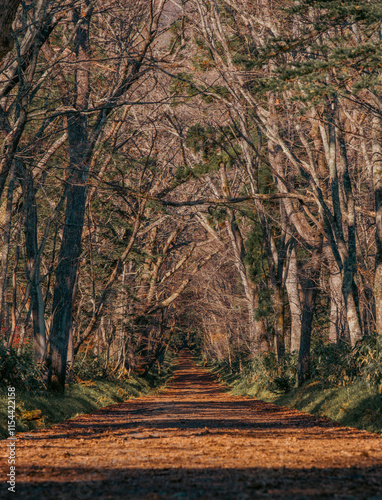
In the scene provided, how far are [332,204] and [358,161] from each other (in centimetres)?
998

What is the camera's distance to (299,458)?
5.49 meters

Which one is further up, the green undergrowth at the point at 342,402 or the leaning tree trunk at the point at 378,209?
the leaning tree trunk at the point at 378,209

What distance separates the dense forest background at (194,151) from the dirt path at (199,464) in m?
3.41

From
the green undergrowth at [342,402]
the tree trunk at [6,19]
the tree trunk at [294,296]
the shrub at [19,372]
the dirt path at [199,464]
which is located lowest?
the green undergrowth at [342,402]

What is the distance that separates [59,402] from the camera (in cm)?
1220

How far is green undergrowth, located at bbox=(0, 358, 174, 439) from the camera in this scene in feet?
30.4

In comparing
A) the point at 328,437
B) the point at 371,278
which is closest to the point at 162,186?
the point at 371,278

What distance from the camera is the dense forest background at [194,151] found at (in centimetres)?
980

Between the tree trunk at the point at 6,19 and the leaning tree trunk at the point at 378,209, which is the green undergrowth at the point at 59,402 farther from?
the leaning tree trunk at the point at 378,209

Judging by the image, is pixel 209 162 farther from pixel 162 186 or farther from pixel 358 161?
pixel 358 161

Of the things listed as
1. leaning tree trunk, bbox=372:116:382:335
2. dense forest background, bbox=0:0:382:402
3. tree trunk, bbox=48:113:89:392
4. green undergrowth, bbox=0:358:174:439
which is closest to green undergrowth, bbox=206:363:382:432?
dense forest background, bbox=0:0:382:402

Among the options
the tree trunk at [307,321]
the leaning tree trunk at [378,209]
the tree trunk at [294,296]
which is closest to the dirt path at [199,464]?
the leaning tree trunk at [378,209]

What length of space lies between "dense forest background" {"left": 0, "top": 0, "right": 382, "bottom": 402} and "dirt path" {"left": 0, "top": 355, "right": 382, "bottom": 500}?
341 cm

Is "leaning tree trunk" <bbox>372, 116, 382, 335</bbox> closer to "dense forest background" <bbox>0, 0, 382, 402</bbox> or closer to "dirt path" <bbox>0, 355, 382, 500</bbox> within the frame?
"dense forest background" <bbox>0, 0, 382, 402</bbox>
